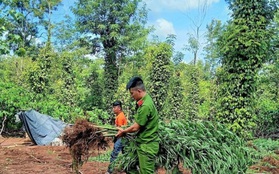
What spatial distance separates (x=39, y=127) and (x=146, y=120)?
9.15 m

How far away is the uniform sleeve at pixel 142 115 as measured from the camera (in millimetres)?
3656

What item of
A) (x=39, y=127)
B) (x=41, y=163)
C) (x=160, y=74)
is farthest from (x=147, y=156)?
(x=160, y=74)

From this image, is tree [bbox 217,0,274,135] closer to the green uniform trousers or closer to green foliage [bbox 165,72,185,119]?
green foliage [bbox 165,72,185,119]

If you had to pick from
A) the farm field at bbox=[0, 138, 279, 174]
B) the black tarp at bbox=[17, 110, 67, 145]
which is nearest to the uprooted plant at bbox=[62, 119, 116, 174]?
the farm field at bbox=[0, 138, 279, 174]

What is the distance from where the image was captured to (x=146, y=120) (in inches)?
146

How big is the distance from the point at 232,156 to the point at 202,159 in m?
0.64

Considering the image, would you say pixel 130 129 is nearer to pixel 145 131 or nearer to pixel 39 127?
pixel 145 131

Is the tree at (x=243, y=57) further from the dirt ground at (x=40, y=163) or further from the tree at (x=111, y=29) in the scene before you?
the tree at (x=111, y=29)

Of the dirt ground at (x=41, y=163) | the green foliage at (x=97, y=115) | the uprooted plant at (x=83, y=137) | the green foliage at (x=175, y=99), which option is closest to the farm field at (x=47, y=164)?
the dirt ground at (x=41, y=163)

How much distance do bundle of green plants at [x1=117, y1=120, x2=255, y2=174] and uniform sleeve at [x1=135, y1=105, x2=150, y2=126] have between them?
0.48 m

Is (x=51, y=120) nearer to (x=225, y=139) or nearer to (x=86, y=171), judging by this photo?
→ (x=86, y=171)

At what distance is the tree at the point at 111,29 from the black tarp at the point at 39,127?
6.67 meters

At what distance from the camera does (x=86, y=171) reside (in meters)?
7.07

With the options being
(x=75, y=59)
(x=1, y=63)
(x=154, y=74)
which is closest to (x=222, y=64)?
(x=154, y=74)
